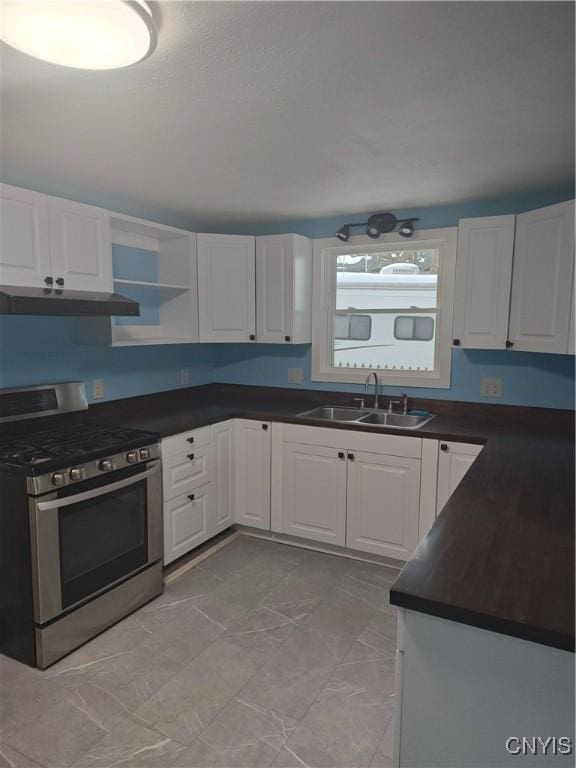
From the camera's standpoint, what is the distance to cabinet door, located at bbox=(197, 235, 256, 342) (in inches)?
137

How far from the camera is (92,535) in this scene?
7.47 feet

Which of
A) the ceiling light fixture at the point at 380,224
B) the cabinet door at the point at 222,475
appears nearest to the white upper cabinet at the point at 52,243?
the cabinet door at the point at 222,475

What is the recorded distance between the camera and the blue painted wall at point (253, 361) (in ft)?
8.79

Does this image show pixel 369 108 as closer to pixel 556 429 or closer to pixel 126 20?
pixel 126 20

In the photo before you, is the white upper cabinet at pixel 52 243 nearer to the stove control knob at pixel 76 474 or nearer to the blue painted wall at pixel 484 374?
the stove control knob at pixel 76 474

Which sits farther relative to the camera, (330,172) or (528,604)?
(330,172)

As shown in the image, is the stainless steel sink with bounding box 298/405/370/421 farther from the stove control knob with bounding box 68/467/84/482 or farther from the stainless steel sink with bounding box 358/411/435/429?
the stove control knob with bounding box 68/467/84/482

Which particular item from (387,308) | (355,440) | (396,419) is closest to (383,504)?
(355,440)

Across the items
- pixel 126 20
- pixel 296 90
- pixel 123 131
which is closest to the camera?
pixel 126 20

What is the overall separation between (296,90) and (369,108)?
298 millimetres

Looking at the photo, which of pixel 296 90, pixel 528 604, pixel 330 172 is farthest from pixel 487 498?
pixel 330 172

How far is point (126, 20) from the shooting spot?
121cm

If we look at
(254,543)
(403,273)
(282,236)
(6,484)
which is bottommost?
(254,543)

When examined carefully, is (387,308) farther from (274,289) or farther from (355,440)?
(355,440)
